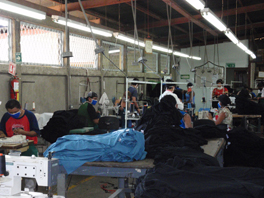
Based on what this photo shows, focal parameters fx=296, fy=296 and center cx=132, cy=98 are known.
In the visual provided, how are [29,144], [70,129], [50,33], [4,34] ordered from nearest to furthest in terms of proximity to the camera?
[29,144] < [70,129] < [4,34] < [50,33]

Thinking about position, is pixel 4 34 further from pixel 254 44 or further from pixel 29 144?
pixel 254 44

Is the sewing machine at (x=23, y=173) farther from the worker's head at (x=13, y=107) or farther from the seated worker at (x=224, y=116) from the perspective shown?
the seated worker at (x=224, y=116)

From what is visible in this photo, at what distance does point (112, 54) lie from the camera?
11352 mm

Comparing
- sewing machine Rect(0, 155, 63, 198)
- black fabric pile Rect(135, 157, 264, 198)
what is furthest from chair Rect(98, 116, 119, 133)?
sewing machine Rect(0, 155, 63, 198)

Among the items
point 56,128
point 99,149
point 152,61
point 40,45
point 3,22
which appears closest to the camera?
point 99,149

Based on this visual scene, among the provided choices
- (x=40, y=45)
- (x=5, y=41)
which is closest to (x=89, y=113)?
(x=5, y=41)

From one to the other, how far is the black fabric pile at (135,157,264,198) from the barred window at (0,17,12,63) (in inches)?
219

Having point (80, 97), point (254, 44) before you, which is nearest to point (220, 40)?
point (254, 44)

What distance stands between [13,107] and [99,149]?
1962 mm

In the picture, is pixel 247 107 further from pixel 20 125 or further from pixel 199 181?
pixel 199 181

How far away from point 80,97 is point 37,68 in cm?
204

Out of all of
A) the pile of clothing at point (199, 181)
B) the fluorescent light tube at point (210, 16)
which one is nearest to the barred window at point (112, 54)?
the fluorescent light tube at point (210, 16)

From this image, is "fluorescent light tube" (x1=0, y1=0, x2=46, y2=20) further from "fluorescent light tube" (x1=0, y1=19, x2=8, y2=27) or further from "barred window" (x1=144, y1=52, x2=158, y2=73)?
"barred window" (x1=144, y1=52, x2=158, y2=73)

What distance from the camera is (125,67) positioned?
11.8 meters
